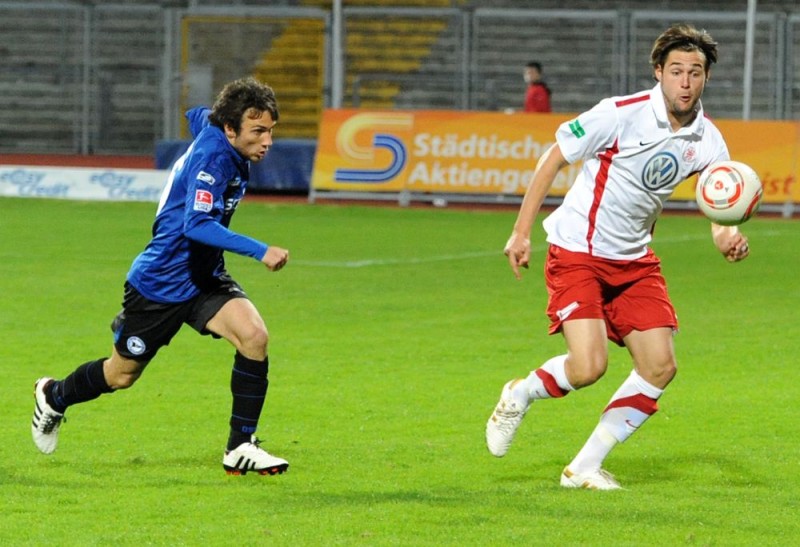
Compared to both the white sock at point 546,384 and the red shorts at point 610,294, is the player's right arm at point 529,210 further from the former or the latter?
the white sock at point 546,384

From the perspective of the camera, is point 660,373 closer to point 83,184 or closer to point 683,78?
point 683,78

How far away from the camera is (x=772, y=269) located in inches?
613

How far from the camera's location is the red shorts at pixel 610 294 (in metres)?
6.64

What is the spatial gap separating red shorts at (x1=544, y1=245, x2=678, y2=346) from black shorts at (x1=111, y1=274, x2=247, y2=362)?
57.8 inches

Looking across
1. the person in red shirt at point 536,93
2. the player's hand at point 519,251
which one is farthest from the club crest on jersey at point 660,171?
the person in red shirt at point 536,93

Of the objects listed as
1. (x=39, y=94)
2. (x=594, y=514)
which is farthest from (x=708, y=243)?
(x=39, y=94)

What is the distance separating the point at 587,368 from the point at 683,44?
4.68 feet

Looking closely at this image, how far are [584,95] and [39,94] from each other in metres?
11.3

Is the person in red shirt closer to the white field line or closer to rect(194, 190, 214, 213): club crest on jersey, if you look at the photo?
the white field line

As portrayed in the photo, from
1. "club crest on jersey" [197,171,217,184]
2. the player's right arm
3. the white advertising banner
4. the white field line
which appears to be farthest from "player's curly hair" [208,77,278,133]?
the white advertising banner

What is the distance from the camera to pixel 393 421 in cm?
824

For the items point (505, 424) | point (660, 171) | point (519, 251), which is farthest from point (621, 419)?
point (660, 171)

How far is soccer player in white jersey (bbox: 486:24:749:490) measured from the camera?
6480 mm

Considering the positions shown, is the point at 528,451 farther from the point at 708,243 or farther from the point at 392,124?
the point at 392,124
